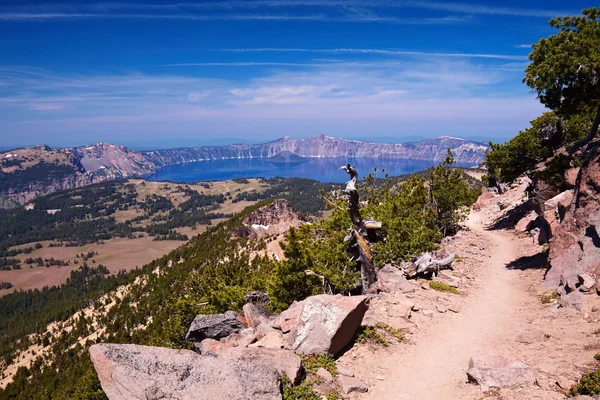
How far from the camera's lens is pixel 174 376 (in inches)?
420

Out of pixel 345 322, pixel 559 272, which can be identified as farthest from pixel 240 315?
pixel 559 272

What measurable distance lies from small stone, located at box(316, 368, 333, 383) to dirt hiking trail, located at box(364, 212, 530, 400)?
147cm

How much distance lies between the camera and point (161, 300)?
105625mm

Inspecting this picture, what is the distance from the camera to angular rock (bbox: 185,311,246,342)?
19391mm

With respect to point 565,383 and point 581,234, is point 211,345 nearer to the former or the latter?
point 565,383

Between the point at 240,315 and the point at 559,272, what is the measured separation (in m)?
18.0

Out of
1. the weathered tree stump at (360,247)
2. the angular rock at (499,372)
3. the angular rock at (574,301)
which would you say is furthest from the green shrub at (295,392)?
the angular rock at (574,301)

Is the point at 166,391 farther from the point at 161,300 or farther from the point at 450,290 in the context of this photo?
the point at 161,300

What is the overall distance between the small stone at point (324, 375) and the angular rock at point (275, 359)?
833mm

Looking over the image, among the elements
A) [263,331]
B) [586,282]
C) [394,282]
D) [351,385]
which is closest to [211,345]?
[263,331]

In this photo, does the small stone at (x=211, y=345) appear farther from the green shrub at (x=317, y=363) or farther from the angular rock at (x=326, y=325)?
the green shrub at (x=317, y=363)

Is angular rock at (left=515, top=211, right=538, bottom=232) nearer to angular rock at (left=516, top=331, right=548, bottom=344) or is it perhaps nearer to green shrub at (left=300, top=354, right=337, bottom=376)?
angular rock at (left=516, top=331, right=548, bottom=344)

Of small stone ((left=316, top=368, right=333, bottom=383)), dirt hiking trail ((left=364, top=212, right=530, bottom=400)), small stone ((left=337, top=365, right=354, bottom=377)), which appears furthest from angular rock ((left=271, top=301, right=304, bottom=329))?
dirt hiking trail ((left=364, top=212, right=530, bottom=400))

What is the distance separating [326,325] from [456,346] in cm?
605
